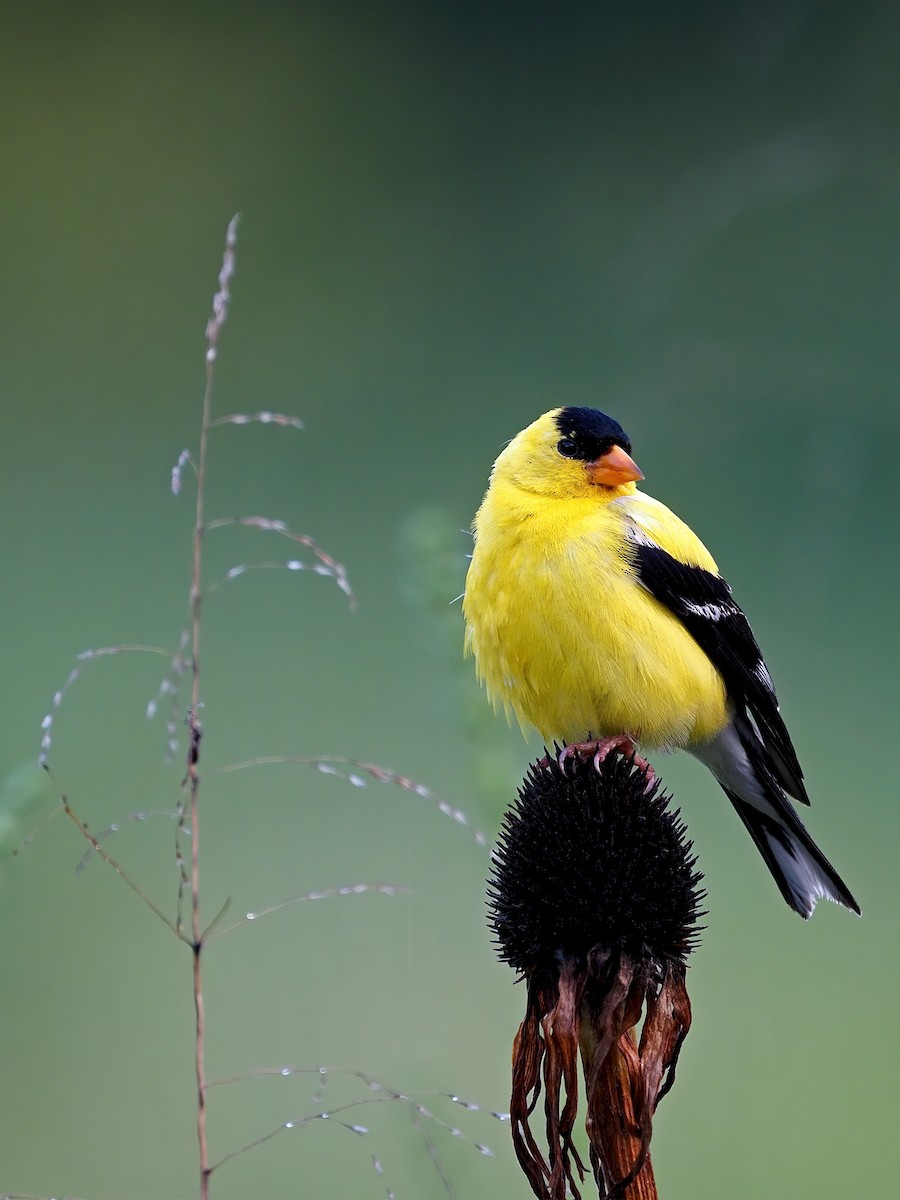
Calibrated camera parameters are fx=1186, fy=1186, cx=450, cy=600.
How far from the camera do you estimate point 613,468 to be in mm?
1462

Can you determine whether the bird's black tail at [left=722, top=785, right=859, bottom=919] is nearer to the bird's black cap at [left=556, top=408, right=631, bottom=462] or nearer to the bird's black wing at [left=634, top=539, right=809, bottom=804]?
the bird's black wing at [left=634, top=539, right=809, bottom=804]

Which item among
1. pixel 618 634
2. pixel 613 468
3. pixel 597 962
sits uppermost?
pixel 613 468

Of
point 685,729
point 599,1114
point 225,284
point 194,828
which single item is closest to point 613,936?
point 599,1114

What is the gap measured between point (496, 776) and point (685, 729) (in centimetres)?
40

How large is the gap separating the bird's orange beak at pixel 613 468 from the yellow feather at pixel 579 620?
0.05 feet

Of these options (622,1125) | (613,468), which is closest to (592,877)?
(622,1125)

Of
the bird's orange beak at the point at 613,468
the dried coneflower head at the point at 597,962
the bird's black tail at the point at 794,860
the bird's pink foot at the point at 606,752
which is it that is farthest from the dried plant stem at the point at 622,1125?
the bird's orange beak at the point at 613,468

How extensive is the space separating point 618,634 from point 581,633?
4 centimetres

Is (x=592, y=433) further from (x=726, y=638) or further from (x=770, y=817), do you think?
(x=770, y=817)

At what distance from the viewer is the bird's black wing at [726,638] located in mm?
1377

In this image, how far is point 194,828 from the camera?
31.3 inches

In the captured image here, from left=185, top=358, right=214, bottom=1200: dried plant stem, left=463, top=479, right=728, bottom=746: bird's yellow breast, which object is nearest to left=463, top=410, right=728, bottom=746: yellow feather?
left=463, top=479, right=728, bottom=746: bird's yellow breast

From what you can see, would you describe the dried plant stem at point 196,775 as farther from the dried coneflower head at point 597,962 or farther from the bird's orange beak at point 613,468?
the bird's orange beak at point 613,468

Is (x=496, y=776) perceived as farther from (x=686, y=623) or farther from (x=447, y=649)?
(x=686, y=623)
